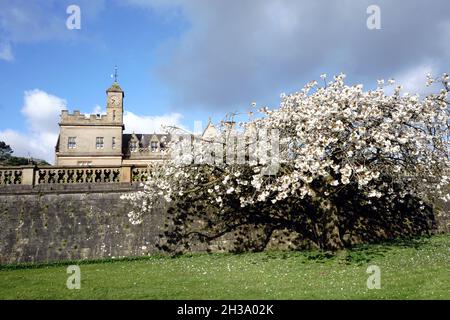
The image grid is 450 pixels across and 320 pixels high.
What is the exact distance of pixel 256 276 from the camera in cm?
1139

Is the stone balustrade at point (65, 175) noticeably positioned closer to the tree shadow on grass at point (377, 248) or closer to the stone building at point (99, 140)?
the tree shadow on grass at point (377, 248)

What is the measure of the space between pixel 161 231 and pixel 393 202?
11.3 metres

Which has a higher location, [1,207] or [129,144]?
[129,144]

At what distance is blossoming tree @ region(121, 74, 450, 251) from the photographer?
13211mm

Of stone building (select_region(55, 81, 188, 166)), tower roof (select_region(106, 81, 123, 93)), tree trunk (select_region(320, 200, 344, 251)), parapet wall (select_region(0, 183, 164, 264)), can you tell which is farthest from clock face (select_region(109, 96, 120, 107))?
tree trunk (select_region(320, 200, 344, 251))

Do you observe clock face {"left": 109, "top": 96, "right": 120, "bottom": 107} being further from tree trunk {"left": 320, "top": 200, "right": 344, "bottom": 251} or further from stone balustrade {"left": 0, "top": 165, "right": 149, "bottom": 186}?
→ tree trunk {"left": 320, "top": 200, "right": 344, "bottom": 251}

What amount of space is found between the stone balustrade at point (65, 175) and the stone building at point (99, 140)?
37.6 m

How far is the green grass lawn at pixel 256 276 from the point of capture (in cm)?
930

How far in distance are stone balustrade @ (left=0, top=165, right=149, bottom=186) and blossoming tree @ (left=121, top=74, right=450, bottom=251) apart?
67.8 inches

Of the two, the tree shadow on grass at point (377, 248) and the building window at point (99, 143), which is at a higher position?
the building window at point (99, 143)

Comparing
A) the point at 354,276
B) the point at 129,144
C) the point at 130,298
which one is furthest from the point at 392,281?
the point at 129,144

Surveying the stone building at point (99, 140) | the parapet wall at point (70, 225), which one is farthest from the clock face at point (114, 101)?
the parapet wall at point (70, 225)
